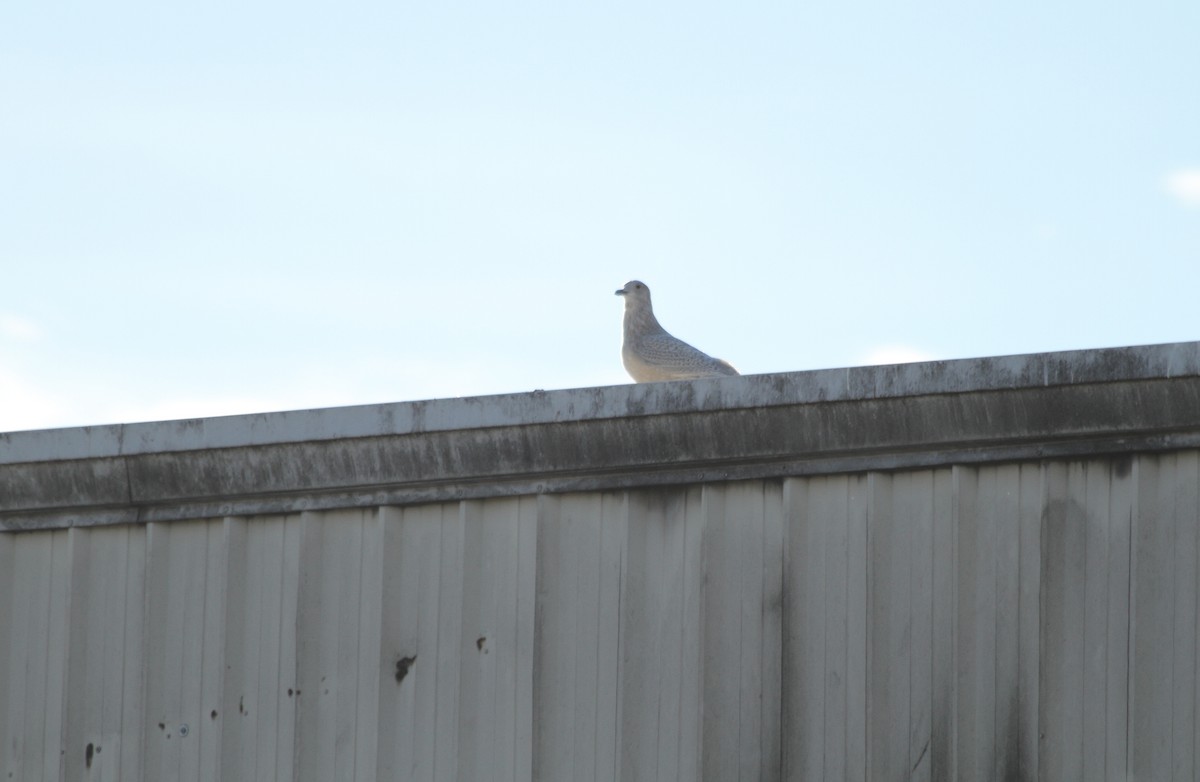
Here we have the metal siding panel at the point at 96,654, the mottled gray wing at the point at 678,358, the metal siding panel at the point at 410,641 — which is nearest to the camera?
the metal siding panel at the point at 410,641

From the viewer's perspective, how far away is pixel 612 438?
4.82 meters

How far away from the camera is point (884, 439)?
14.8 feet

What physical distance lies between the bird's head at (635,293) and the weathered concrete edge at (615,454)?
13.7ft

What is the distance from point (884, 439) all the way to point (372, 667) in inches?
63.9

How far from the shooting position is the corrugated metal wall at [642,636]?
4305mm

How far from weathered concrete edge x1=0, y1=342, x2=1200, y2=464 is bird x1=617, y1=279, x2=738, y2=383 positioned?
2945 mm

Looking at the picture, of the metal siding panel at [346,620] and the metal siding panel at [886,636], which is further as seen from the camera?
the metal siding panel at [346,620]

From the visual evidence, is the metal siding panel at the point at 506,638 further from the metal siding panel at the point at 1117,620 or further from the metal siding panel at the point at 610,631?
the metal siding panel at the point at 1117,620

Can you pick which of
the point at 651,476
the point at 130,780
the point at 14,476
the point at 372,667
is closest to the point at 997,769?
the point at 651,476

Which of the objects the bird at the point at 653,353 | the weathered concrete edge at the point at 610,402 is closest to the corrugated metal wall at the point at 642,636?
the weathered concrete edge at the point at 610,402

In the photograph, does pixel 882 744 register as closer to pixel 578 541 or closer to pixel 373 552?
pixel 578 541

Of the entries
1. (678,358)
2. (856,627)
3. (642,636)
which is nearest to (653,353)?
(678,358)

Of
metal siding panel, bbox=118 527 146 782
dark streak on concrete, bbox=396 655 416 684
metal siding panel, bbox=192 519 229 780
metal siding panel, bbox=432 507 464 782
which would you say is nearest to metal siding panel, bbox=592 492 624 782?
metal siding panel, bbox=432 507 464 782

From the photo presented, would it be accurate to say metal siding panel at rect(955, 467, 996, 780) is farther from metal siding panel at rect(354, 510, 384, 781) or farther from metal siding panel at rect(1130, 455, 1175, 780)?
metal siding panel at rect(354, 510, 384, 781)
